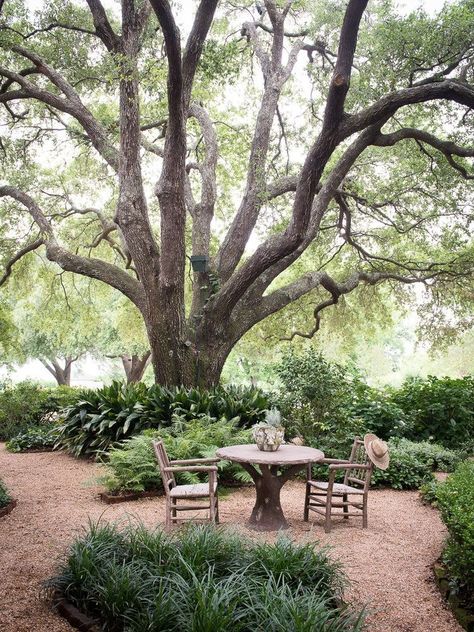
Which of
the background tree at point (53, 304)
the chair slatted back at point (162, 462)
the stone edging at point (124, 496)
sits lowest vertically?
the stone edging at point (124, 496)

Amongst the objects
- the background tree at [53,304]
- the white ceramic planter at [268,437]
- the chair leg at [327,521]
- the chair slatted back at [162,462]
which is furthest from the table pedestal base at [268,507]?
the background tree at [53,304]

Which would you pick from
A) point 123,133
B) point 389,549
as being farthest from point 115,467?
point 123,133

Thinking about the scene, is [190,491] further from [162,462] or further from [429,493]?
[429,493]

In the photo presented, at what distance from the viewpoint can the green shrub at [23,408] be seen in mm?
13508

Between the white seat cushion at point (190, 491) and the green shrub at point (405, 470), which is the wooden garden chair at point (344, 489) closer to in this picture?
the white seat cushion at point (190, 491)

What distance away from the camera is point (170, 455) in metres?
7.72

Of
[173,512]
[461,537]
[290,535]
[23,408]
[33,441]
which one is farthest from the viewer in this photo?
[23,408]

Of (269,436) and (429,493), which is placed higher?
(269,436)

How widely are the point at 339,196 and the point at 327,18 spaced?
380 cm

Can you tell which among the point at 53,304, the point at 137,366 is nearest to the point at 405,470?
the point at 53,304

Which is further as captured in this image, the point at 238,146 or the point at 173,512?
the point at 238,146

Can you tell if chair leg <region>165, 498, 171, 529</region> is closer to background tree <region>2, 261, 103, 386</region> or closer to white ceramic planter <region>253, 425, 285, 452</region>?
white ceramic planter <region>253, 425, 285, 452</region>

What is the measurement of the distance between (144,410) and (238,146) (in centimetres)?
771

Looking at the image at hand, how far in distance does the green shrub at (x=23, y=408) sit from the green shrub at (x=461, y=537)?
384 inches
